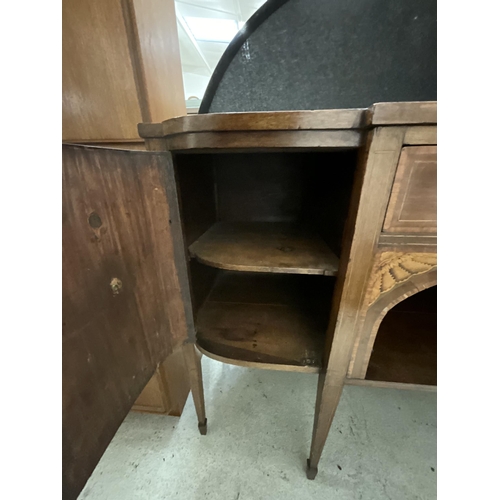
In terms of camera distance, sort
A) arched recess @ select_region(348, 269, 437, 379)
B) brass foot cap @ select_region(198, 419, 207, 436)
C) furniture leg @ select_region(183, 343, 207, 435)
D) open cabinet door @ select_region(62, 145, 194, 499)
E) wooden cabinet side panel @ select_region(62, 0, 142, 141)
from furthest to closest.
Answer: brass foot cap @ select_region(198, 419, 207, 436) → furniture leg @ select_region(183, 343, 207, 435) → wooden cabinet side panel @ select_region(62, 0, 142, 141) → arched recess @ select_region(348, 269, 437, 379) → open cabinet door @ select_region(62, 145, 194, 499)

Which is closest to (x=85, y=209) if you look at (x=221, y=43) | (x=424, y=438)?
(x=424, y=438)

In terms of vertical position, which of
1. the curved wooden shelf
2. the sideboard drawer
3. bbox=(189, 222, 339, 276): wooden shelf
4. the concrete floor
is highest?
the sideboard drawer

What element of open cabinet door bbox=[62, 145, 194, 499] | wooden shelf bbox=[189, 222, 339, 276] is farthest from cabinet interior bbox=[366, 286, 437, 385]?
open cabinet door bbox=[62, 145, 194, 499]

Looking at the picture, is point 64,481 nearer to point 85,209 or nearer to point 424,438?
point 85,209

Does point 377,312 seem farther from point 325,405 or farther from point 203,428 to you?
point 203,428

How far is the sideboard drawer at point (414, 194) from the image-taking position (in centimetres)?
36

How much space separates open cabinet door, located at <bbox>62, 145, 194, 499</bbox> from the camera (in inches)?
11.9

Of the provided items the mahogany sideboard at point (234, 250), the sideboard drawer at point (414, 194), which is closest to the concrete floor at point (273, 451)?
the mahogany sideboard at point (234, 250)

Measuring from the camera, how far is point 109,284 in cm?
36

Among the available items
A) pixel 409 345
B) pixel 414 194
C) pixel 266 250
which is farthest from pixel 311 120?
pixel 409 345

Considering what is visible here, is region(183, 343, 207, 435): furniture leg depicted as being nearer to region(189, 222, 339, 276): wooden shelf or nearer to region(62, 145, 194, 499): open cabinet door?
region(62, 145, 194, 499): open cabinet door

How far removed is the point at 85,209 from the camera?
1.03 feet
